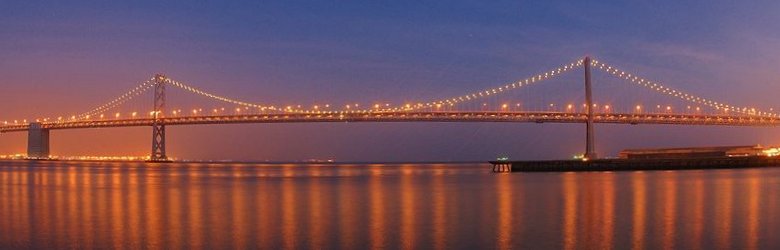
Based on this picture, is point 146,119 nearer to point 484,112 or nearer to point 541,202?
point 484,112

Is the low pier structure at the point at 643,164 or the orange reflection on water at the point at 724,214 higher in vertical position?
the orange reflection on water at the point at 724,214

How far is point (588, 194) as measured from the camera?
21219mm

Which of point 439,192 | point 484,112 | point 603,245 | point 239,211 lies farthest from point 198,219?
point 484,112

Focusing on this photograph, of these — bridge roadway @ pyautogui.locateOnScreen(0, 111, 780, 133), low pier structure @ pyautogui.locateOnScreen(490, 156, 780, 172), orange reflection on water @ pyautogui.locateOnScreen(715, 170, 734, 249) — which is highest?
bridge roadway @ pyautogui.locateOnScreen(0, 111, 780, 133)

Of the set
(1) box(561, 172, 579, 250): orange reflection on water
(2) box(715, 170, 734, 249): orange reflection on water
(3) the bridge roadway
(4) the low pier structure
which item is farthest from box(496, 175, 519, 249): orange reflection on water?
(3) the bridge roadway

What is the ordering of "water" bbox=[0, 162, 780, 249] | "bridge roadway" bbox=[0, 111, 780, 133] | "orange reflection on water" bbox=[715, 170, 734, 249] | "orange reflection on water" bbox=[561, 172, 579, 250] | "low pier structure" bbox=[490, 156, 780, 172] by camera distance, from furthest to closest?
"bridge roadway" bbox=[0, 111, 780, 133]
"low pier structure" bbox=[490, 156, 780, 172]
"orange reflection on water" bbox=[715, 170, 734, 249]
"water" bbox=[0, 162, 780, 249]
"orange reflection on water" bbox=[561, 172, 579, 250]

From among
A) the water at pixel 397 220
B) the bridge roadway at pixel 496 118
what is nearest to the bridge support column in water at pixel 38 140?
the bridge roadway at pixel 496 118

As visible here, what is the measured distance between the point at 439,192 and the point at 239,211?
25.4 feet

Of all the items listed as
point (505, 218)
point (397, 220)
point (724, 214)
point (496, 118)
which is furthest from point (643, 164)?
point (397, 220)

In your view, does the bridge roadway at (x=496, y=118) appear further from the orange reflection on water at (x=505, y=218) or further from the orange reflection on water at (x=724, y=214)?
the orange reflection on water at (x=505, y=218)

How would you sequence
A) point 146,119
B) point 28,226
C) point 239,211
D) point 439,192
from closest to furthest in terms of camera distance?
point 28,226 < point 239,211 < point 439,192 < point 146,119

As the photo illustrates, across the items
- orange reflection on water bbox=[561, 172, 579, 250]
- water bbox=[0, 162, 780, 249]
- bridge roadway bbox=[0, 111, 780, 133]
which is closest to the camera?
orange reflection on water bbox=[561, 172, 579, 250]

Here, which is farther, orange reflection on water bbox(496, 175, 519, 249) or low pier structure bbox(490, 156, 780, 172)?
low pier structure bbox(490, 156, 780, 172)

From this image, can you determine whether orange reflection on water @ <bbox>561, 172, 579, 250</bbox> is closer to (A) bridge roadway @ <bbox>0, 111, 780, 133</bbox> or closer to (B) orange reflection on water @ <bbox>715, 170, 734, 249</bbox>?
(B) orange reflection on water @ <bbox>715, 170, 734, 249</bbox>
